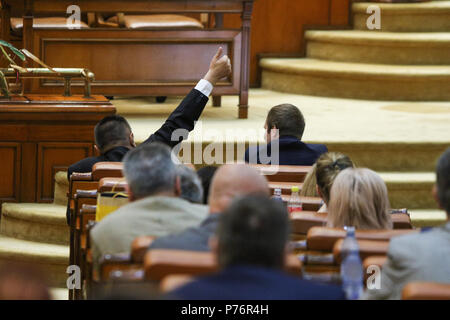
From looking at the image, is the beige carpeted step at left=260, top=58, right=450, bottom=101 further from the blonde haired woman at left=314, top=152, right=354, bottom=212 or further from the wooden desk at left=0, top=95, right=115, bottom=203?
the blonde haired woman at left=314, top=152, right=354, bottom=212

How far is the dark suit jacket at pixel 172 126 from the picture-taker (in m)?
4.27

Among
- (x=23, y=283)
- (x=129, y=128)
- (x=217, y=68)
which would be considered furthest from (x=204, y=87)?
(x=23, y=283)

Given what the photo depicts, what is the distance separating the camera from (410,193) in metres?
5.27

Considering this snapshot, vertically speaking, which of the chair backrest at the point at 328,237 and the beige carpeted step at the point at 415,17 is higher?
the beige carpeted step at the point at 415,17

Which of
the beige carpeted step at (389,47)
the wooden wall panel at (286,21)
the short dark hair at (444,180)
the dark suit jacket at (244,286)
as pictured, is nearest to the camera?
the dark suit jacket at (244,286)

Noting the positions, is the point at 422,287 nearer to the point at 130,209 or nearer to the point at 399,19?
the point at 130,209

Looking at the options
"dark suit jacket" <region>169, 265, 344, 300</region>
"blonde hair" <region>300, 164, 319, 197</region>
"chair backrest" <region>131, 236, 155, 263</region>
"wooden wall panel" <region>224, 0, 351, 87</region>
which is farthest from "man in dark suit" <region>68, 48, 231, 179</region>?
"wooden wall panel" <region>224, 0, 351, 87</region>

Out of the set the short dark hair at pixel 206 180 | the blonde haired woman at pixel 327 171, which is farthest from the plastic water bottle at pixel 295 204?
the short dark hair at pixel 206 180

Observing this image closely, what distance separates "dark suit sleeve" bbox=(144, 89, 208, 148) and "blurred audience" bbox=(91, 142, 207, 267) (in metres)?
1.36

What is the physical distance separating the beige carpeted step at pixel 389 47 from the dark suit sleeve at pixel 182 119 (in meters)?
3.85

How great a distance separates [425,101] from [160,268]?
5660 millimetres

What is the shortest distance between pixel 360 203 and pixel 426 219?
84.2 inches

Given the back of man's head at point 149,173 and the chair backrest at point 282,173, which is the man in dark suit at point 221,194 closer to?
the back of man's head at point 149,173

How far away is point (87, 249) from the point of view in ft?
10.5
